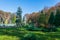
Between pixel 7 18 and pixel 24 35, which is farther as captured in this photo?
pixel 7 18

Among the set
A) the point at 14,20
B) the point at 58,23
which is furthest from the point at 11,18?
the point at 58,23

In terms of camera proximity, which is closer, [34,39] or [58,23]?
[34,39]

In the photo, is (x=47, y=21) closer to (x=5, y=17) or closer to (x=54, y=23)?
(x=54, y=23)

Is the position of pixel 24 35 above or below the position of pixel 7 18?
above

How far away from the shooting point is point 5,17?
78.5 metres

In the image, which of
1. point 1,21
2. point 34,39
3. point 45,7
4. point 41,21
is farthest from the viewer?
point 1,21

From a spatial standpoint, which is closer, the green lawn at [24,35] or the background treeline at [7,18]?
the green lawn at [24,35]

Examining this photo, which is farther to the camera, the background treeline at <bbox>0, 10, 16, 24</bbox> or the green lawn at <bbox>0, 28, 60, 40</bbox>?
the background treeline at <bbox>0, 10, 16, 24</bbox>

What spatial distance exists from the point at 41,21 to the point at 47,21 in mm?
1614

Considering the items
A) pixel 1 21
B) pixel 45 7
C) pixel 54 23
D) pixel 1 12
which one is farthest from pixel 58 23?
pixel 1 12

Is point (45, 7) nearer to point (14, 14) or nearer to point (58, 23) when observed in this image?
point (14, 14)

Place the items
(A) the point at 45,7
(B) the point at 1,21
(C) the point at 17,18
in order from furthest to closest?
(C) the point at 17,18, (B) the point at 1,21, (A) the point at 45,7

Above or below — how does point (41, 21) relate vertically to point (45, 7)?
below

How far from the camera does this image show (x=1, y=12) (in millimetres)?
82750
